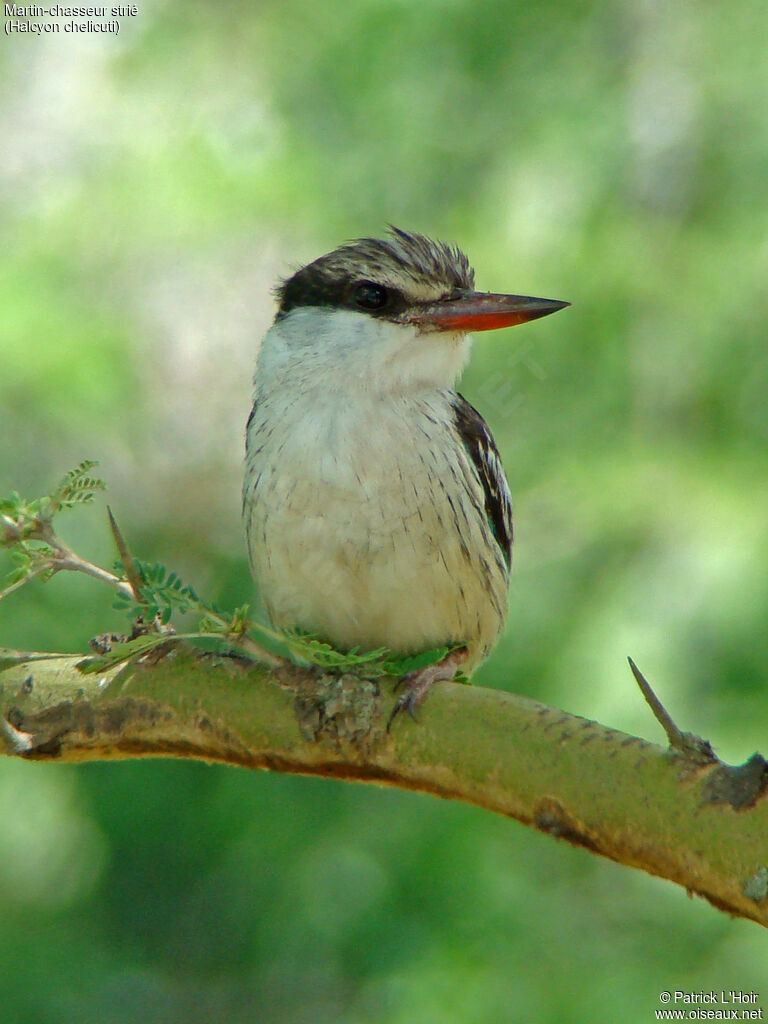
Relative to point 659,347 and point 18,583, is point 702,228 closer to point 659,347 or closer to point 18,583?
point 659,347

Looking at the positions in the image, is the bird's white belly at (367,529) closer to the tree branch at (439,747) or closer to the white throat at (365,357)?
the white throat at (365,357)

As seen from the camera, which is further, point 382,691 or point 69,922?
point 69,922

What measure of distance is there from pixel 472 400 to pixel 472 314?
6.82 ft

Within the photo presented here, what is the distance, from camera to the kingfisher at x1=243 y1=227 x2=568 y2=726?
310cm

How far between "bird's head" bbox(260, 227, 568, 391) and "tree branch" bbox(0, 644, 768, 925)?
101 centimetres

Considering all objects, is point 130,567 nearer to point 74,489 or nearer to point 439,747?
point 74,489

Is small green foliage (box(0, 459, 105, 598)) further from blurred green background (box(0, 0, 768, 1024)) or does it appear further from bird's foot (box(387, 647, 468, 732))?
blurred green background (box(0, 0, 768, 1024))

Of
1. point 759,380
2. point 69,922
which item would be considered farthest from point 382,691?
point 69,922

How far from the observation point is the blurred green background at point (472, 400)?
4555 mm

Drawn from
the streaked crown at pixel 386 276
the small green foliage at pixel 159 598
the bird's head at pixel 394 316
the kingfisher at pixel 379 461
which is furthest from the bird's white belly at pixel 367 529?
the small green foliage at pixel 159 598

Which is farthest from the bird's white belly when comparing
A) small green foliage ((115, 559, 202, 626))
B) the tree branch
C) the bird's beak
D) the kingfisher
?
small green foliage ((115, 559, 202, 626))

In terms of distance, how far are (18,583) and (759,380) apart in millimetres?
3940

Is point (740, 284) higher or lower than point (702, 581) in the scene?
higher

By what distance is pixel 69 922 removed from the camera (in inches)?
226
